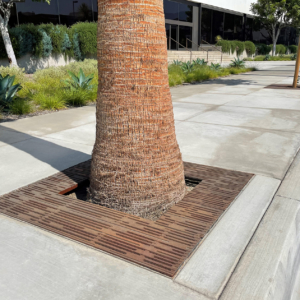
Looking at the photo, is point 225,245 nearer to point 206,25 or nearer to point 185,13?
point 185,13

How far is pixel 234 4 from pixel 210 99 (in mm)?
31710

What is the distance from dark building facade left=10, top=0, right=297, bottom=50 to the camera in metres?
19.2

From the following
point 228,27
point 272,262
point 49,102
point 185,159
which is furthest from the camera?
point 228,27

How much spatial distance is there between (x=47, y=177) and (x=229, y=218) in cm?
228

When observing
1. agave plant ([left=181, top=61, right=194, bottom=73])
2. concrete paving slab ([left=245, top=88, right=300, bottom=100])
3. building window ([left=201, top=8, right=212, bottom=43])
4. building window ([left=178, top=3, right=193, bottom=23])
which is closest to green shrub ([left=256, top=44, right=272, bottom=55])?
building window ([left=201, top=8, right=212, bottom=43])

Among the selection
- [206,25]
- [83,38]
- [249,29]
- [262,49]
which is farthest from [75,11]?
[249,29]

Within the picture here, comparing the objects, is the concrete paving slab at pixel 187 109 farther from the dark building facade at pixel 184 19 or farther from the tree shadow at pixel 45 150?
the dark building facade at pixel 184 19

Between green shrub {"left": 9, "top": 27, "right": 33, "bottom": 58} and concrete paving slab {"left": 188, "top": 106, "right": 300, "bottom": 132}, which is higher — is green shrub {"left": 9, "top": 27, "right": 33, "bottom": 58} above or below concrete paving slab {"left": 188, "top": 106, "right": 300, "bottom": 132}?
above

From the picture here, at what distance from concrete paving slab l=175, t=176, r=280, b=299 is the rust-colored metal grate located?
0.25 ft

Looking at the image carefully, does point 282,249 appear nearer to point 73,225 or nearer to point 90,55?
point 73,225

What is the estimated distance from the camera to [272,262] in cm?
242

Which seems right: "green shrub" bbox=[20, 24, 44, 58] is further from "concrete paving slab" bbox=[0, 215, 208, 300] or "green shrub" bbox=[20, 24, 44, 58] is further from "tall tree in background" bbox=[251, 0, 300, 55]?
"tall tree in background" bbox=[251, 0, 300, 55]

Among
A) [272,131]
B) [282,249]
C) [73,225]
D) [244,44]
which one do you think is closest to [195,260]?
[282,249]

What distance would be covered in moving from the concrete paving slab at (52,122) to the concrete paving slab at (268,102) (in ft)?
13.3
